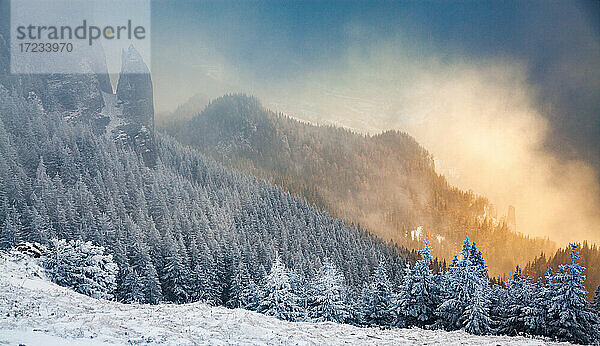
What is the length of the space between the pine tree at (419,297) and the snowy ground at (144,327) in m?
10.4

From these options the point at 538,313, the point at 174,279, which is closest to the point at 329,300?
the point at 538,313

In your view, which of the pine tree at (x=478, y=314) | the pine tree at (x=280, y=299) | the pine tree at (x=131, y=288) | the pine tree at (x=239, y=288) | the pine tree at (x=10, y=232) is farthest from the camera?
the pine tree at (x=239, y=288)

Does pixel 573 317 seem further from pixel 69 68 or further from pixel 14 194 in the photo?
pixel 69 68

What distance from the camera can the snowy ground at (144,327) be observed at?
20.8 metres

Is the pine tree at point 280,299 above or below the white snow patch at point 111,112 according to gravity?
below

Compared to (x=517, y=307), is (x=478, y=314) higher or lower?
lower

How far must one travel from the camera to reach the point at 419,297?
4903cm

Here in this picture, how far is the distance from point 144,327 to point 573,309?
37286mm

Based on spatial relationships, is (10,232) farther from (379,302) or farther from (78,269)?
(379,302)

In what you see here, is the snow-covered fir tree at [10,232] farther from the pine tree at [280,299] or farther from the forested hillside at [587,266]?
the forested hillside at [587,266]

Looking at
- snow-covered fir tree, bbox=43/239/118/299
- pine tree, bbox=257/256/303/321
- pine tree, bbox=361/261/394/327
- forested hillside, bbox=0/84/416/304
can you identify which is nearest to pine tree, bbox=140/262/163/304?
forested hillside, bbox=0/84/416/304

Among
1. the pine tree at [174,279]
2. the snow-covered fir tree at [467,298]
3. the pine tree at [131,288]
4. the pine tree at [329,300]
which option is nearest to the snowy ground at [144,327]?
the snow-covered fir tree at [467,298]

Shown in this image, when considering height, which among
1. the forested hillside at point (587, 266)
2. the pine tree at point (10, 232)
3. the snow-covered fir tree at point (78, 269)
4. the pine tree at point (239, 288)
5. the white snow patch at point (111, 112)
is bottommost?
the forested hillside at point (587, 266)

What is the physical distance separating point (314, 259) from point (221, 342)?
250 feet
